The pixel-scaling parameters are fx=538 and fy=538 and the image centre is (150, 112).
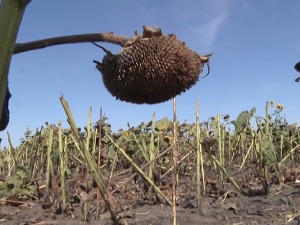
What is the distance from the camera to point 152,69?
3.40 ft

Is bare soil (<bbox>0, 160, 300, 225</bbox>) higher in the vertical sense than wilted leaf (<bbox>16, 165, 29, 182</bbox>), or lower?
lower

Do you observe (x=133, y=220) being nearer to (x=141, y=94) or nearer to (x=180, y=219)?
(x=180, y=219)

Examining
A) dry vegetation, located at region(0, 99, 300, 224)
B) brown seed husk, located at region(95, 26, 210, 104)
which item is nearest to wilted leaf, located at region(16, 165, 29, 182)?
dry vegetation, located at region(0, 99, 300, 224)

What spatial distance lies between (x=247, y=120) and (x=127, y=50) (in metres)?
2.99

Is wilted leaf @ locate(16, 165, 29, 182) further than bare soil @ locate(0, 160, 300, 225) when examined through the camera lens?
Yes

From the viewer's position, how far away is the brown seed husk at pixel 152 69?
1026mm

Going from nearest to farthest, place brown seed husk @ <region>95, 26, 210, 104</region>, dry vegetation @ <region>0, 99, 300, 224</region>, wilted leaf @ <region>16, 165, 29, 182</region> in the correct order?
brown seed husk @ <region>95, 26, 210, 104</region>
dry vegetation @ <region>0, 99, 300, 224</region>
wilted leaf @ <region>16, 165, 29, 182</region>

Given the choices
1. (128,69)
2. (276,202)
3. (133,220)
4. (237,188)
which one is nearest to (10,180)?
(133,220)

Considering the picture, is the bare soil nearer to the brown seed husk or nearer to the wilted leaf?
the wilted leaf

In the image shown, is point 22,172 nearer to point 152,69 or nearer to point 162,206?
point 162,206

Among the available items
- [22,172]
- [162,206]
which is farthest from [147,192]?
[22,172]

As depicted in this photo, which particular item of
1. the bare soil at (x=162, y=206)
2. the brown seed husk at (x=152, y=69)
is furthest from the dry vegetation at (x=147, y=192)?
Answer: the brown seed husk at (x=152, y=69)

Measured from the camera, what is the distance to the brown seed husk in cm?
103

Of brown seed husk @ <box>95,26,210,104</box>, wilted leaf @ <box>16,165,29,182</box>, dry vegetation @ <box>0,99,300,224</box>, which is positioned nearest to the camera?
brown seed husk @ <box>95,26,210,104</box>
